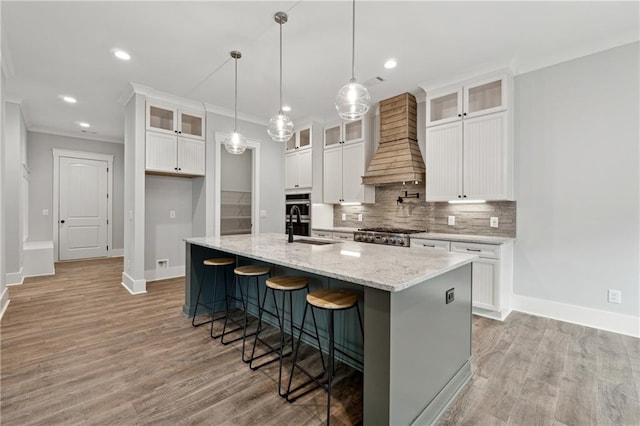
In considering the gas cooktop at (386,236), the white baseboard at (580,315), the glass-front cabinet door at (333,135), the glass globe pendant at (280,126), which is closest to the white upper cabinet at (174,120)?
the glass-front cabinet door at (333,135)

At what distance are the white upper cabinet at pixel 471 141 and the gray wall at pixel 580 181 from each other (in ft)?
0.94

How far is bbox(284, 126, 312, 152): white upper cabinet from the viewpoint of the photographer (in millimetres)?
→ 5531

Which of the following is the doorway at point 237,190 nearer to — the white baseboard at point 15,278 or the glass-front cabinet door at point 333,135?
the glass-front cabinet door at point 333,135

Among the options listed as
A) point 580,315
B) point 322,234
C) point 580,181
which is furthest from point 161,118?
point 580,315

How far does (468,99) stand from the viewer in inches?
144

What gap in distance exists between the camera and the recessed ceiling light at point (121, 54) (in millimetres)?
3193

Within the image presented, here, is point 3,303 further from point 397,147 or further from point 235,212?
point 397,147

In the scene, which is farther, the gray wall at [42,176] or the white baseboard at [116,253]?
the white baseboard at [116,253]

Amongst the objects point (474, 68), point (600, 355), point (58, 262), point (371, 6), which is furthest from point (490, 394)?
point (58, 262)

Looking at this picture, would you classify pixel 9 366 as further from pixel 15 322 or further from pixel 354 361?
pixel 354 361

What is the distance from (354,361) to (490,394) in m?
0.91

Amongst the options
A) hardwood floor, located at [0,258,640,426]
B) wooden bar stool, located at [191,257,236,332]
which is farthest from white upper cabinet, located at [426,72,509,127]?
wooden bar stool, located at [191,257,236,332]

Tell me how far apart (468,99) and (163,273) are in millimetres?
5312

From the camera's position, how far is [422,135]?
14.5 feet
